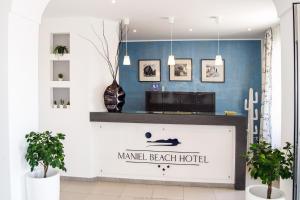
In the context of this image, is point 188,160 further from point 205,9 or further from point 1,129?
point 1,129

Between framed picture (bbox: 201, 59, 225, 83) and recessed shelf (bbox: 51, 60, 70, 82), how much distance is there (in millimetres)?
3414

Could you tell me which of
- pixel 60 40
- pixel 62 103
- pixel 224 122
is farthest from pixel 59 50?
→ pixel 224 122

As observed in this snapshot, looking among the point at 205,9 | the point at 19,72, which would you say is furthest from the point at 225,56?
the point at 19,72

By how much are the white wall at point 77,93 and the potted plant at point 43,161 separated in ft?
6.06

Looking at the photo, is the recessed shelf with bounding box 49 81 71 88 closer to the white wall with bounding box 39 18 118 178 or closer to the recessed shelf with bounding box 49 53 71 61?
the white wall with bounding box 39 18 118 178

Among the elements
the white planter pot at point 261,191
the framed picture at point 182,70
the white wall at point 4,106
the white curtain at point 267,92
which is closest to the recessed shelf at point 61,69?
the white wall at point 4,106

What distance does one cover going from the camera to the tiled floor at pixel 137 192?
151 inches

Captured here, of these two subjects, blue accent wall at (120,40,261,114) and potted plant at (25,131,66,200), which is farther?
blue accent wall at (120,40,261,114)

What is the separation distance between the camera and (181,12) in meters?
4.13

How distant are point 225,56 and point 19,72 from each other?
5285 millimetres

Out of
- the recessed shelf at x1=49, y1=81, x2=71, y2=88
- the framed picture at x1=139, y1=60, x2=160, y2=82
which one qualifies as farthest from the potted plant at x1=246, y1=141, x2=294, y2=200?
the framed picture at x1=139, y1=60, x2=160, y2=82

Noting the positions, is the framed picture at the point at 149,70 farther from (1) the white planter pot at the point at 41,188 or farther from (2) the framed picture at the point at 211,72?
(1) the white planter pot at the point at 41,188

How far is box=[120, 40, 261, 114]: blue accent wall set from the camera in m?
6.71

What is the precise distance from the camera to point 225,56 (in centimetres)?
677
